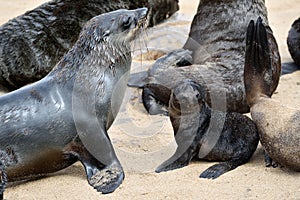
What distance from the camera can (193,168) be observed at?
4.46m

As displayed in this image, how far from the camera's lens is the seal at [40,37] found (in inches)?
270

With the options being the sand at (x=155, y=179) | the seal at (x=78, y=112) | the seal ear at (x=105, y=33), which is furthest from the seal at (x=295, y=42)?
the seal ear at (x=105, y=33)

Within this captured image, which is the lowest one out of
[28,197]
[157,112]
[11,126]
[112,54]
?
[157,112]

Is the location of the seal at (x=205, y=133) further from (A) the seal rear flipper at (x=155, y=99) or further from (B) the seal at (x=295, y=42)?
(B) the seal at (x=295, y=42)

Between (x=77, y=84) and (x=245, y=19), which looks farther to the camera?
(x=245, y=19)

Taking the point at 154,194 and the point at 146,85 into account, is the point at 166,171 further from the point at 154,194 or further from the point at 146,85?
the point at 146,85

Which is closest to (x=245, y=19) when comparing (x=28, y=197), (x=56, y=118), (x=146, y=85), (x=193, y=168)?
(x=146, y=85)

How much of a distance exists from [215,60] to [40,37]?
1997 millimetres

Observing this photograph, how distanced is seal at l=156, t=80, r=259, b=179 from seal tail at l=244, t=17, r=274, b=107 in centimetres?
23

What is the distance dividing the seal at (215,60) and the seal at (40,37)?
1060mm

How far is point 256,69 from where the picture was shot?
15.1ft

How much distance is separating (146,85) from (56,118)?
2133 millimetres

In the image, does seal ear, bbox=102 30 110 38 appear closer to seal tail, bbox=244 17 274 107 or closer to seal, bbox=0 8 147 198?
seal, bbox=0 8 147 198

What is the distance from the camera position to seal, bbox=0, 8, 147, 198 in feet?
13.7
